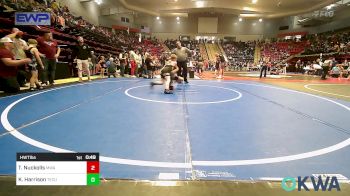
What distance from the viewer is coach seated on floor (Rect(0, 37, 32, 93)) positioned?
17.5ft

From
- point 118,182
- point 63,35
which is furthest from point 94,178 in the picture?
point 63,35

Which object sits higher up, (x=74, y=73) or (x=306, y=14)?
(x=306, y=14)

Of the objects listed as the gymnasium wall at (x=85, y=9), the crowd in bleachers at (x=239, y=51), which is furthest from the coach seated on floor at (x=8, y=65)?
the crowd in bleachers at (x=239, y=51)

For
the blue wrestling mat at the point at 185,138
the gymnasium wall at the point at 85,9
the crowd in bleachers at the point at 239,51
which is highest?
the gymnasium wall at the point at 85,9

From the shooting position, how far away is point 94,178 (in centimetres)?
155

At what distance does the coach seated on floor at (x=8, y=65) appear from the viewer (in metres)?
5.32

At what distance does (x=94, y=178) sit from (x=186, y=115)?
8.58ft

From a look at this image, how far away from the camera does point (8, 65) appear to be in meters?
5.39

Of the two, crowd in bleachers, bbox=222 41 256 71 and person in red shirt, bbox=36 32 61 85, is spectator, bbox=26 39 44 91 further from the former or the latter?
crowd in bleachers, bbox=222 41 256 71

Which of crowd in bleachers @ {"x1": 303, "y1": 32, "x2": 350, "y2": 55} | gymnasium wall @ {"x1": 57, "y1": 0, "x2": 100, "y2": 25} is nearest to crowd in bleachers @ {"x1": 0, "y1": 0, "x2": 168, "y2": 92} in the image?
gymnasium wall @ {"x1": 57, "y1": 0, "x2": 100, "y2": 25}

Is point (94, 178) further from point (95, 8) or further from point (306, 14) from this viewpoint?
point (306, 14)

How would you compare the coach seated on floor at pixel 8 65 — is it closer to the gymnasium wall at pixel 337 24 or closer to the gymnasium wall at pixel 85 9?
the gymnasium wall at pixel 85 9

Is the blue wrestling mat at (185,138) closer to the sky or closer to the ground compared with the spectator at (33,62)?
closer to the ground

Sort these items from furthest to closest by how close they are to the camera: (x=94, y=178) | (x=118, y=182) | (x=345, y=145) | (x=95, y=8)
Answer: (x=95, y=8) → (x=345, y=145) → (x=118, y=182) → (x=94, y=178)
